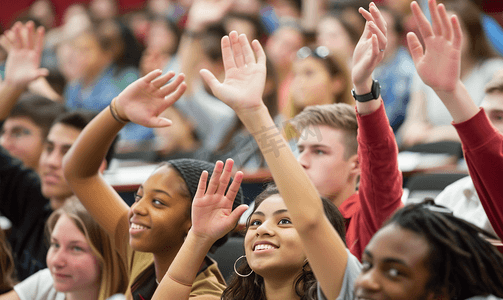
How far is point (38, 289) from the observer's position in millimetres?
1992

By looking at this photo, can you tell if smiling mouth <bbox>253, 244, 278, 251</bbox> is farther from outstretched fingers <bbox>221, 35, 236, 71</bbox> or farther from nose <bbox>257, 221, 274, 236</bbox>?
outstretched fingers <bbox>221, 35, 236, 71</bbox>

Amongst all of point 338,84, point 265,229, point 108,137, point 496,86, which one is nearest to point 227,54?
point 265,229

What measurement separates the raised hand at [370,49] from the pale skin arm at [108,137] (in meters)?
0.53

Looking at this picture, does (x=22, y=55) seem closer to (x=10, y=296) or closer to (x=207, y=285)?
(x=10, y=296)

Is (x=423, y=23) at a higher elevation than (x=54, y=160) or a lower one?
higher

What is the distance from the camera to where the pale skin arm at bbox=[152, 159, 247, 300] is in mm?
1392

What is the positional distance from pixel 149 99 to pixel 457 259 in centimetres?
102

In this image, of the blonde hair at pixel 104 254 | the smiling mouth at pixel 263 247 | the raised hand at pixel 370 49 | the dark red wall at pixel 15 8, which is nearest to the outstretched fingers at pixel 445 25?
the raised hand at pixel 370 49

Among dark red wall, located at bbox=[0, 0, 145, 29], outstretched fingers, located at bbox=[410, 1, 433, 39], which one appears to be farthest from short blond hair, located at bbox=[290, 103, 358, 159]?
dark red wall, located at bbox=[0, 0, 145, 29]

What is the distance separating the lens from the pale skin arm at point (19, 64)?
2.28 meters

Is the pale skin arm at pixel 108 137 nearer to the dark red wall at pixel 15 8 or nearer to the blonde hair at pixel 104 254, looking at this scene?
the blonde hair at pixel 104 254

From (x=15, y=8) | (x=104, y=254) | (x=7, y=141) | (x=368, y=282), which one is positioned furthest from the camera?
(x=15, y=8)

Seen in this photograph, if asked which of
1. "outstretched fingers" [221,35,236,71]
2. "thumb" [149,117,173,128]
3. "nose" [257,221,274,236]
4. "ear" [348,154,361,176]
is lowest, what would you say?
"ear" [348,154,361,176]

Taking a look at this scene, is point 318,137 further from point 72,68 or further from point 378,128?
point 72,68
